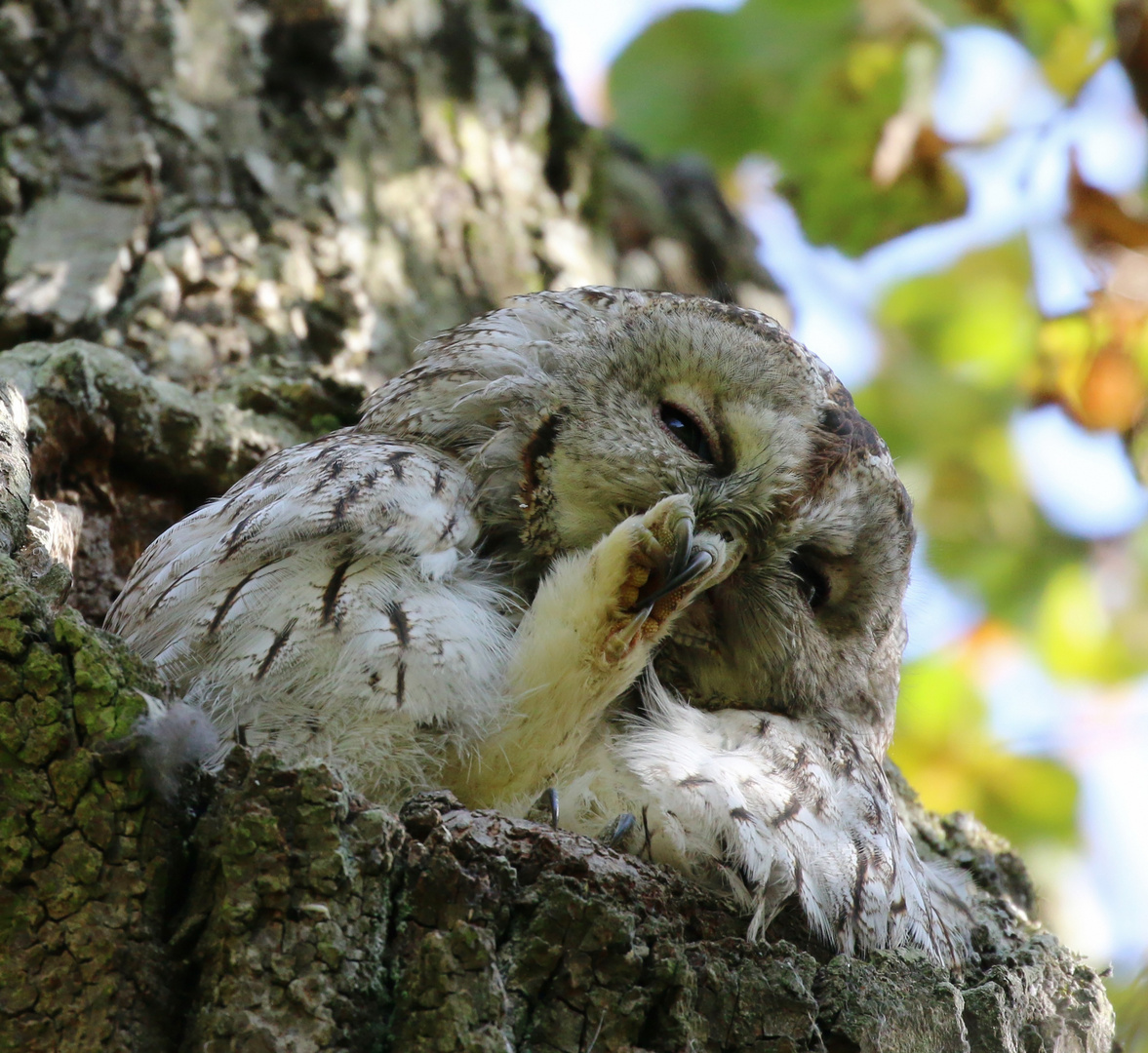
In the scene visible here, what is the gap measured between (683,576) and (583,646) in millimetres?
175

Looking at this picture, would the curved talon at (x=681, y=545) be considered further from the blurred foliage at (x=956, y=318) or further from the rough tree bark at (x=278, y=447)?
the blurred foliage at (x=956, y=318)

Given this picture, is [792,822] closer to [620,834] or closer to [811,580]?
[620,834]

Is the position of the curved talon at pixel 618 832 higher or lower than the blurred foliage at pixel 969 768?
lower

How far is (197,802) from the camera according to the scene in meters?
1.47

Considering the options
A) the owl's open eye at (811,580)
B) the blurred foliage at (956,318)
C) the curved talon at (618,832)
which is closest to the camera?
the curved talon at (618,832)

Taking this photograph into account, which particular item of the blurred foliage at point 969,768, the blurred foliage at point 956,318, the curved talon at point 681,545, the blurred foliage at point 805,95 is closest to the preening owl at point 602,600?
the curved talon at point 681,545

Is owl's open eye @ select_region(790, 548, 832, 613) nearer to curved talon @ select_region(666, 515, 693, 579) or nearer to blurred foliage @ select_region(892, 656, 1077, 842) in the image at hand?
curved talon @ select_region(666, 515, 693, 579)

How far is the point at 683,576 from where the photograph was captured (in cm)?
184

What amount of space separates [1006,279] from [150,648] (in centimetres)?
300

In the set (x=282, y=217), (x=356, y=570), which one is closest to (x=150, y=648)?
(x=356, y=570)

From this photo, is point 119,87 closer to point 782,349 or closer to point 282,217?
point 282,217

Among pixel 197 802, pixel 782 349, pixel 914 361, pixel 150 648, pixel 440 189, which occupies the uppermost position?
pixel 914 361

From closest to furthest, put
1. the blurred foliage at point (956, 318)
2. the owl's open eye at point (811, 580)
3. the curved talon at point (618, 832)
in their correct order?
the curved talon at point (618, 832) < the owl's open eye at point (811, 580) < the blurred foliage at point (956, 318)

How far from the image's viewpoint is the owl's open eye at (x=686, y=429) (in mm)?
2178
